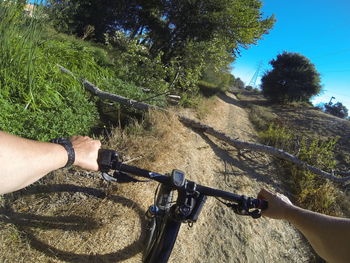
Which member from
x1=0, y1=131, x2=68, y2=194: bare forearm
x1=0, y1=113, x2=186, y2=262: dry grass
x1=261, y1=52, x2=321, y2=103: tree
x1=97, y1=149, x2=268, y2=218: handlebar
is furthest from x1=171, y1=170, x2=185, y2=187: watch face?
x1=261, y1=52, x2=321, y2=103: tree

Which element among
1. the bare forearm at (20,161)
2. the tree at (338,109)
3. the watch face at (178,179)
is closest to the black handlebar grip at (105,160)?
the bare forearm at (20,161)

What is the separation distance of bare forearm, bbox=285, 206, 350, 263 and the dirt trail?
67.6 inches

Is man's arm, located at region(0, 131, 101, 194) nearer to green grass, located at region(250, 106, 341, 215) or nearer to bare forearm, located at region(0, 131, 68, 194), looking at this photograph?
bare forearm, located at region(0, 131, 68, 194)

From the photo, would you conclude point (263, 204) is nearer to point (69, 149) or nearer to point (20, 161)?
point (69, 149)

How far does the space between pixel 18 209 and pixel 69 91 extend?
245 centimetres

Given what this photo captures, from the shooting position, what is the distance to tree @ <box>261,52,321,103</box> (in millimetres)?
19125

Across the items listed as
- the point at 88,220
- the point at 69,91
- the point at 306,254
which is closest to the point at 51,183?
the point at 88,220

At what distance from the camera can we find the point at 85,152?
1.32 m

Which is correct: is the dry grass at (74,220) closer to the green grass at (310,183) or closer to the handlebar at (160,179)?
the handlebar at (160,179)

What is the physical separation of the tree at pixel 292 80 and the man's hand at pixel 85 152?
20.7 metres

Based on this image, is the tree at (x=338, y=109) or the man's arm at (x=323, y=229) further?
the tree at (x=338, y=109)

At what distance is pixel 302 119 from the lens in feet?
43.0

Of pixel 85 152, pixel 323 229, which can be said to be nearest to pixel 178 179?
pixel 85 152

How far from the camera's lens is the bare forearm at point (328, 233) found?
3.24 feet
